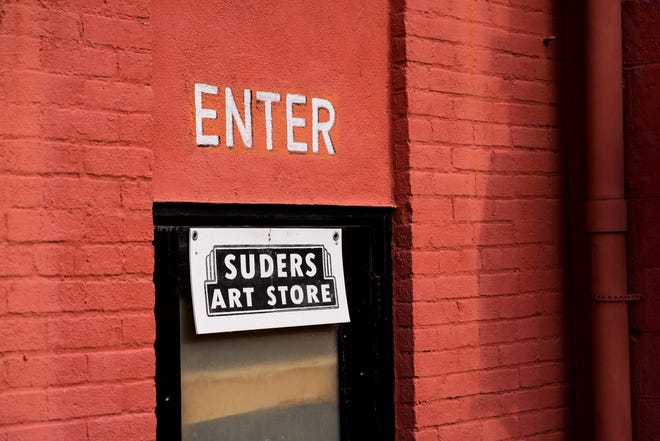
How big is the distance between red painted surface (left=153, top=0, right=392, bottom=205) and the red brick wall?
112cm

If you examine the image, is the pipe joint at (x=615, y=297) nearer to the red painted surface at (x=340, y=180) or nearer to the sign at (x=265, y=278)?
the red painted surface at (x=340, y=180)

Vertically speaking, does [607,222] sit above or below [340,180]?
below

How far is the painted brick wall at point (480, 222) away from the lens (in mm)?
4293

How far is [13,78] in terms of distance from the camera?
10.7ft

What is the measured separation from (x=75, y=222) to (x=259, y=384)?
3.27ft

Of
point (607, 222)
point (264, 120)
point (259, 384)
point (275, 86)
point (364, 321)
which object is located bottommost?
point (259, 384)

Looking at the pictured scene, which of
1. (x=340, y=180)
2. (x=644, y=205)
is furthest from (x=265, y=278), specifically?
(x=644, y=205)

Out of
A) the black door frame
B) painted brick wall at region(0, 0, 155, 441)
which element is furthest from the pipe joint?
painted brick wall at region(0, 0, 155, 441)

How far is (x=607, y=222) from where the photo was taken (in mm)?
4574

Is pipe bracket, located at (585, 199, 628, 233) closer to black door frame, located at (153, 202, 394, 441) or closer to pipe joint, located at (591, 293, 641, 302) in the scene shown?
pipe joint, located at (591, 293, 641, 302)

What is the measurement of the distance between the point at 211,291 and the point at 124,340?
0.44 m

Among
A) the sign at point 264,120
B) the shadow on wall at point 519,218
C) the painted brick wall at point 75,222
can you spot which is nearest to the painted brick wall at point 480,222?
the shadow on wall at point 519,218

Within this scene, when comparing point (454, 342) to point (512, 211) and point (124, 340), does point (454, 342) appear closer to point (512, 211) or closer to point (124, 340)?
point (512, 211)

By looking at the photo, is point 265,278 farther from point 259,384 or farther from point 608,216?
point 608,216
